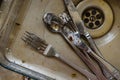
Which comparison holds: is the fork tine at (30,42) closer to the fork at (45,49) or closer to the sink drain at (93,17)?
the fork at (45,49)

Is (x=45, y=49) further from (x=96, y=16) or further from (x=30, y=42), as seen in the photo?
(x=96, y=16)

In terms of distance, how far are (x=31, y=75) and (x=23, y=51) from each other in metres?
0.07

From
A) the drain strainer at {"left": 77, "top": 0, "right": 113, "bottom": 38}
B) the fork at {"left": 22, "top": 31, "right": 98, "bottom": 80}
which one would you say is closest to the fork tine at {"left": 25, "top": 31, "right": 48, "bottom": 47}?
the fork at {"left": 22, "top": 31, "right": 98, "bottom": 80}

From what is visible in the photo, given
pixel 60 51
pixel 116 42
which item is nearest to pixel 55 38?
pixel 60 51

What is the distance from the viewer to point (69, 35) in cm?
74

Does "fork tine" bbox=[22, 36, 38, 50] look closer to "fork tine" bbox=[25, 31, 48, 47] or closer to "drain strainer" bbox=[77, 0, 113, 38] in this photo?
"fork tine" bbox=[25, 31, 48, 47]

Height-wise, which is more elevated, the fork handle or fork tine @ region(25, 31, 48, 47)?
fork tine @ region(25, 31, 48, 47)

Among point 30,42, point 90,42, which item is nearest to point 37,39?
point 30,42

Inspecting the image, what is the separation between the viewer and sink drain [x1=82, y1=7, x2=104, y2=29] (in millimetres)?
771

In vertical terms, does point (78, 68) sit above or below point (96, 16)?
below

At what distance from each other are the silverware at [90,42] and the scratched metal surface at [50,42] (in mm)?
26

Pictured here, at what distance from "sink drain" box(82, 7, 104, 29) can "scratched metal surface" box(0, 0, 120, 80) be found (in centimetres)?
3

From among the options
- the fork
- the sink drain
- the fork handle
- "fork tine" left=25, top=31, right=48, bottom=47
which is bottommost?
the fork handle

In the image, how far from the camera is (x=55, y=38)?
77 cm
